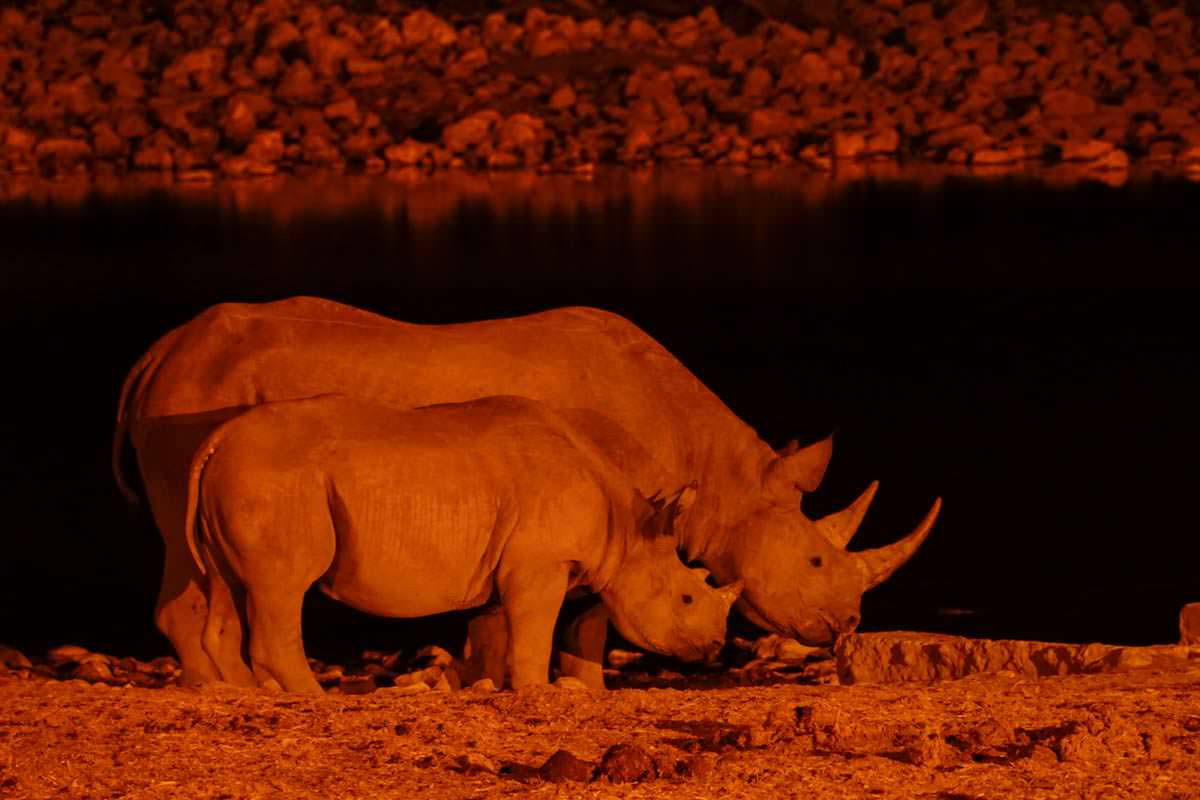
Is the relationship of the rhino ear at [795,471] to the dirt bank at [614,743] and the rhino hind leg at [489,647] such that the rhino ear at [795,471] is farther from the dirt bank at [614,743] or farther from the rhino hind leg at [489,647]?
the dirt bank at [614,743]

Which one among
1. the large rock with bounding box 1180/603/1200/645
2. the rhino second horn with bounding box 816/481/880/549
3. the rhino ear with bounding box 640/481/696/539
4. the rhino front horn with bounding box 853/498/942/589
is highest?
the rhino ear with bounding box 640/481/696/539

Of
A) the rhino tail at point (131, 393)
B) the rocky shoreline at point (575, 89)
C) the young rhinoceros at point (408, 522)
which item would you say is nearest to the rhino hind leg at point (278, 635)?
the young rhinoceros at point (408, 522)

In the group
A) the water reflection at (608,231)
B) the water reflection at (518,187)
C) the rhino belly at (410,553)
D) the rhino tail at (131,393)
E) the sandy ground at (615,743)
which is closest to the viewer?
the sandy ground at (615,743)

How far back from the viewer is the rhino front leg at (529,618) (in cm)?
890

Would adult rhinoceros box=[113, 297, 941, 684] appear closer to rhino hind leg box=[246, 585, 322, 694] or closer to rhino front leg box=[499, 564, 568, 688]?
rhino hind leg box=[246, 585, 322, 694]

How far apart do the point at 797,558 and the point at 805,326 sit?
35.3 feet

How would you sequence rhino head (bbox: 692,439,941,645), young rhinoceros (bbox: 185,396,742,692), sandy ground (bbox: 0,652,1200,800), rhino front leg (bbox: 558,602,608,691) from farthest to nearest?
rhino head (bbox: 692,439,941,645) < rhino front leg (bbox: 558,602,608,691) < young rhinoceros (bbox: 185,396,742,692) < sandy ground (bbox: 0,652,1200,800)

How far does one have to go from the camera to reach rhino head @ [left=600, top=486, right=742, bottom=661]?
9242 millimetres

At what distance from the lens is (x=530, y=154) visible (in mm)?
32906

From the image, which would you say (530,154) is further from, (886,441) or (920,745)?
(920,745)

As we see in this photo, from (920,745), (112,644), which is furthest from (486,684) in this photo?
(112,644)

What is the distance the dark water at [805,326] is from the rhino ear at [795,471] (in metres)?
1.95

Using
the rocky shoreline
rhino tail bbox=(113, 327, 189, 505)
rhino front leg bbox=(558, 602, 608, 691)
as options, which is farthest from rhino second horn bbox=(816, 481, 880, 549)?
the rocky shoreline

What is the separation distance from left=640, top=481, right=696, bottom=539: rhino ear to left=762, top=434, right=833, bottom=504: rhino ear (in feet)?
1.22
